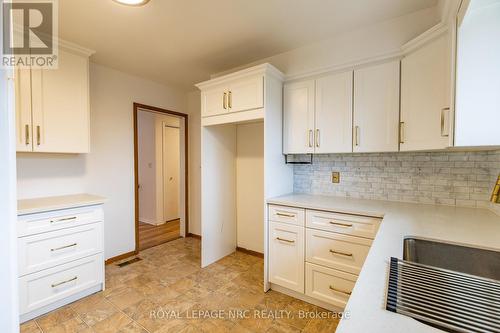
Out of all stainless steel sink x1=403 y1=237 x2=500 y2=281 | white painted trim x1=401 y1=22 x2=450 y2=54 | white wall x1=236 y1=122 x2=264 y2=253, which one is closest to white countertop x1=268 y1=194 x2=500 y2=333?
stainless steel sink x1=403 y1=237 x2=500 y2=281

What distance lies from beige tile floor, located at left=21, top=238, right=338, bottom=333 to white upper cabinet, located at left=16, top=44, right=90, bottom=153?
4.72ft

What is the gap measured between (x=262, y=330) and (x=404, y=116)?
2.02m

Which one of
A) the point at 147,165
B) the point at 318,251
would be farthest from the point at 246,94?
the point at 147,165

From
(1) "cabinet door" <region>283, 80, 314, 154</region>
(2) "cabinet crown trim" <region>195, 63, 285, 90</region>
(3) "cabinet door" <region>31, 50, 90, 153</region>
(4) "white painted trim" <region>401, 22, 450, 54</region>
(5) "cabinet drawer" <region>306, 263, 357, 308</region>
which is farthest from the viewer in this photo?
(1) "cabinet door" <region>283, 80, 314, 154</region>

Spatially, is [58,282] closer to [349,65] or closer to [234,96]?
[234,96]

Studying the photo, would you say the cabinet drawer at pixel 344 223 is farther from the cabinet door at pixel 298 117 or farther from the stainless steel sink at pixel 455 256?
the cabinet door at pixel 298 117

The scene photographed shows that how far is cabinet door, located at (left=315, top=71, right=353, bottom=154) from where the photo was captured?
212 cm

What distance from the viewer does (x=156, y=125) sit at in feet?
14.9

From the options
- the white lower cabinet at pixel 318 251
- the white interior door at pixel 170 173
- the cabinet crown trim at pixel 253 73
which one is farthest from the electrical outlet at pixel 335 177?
the white interior door at pixel 170 173

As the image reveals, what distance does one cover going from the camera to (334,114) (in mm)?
2197

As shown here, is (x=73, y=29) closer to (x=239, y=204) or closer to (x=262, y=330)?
(x=239, y=204)

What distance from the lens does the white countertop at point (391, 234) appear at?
1.86 feet

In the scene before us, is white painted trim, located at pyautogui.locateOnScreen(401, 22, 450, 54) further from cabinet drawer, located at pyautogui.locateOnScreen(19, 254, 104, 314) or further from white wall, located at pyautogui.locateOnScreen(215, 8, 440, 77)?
cabinet drawer, located at pyautogui.locateOnScreen(19, 254, 104, 314)

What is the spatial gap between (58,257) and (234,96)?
217cm
